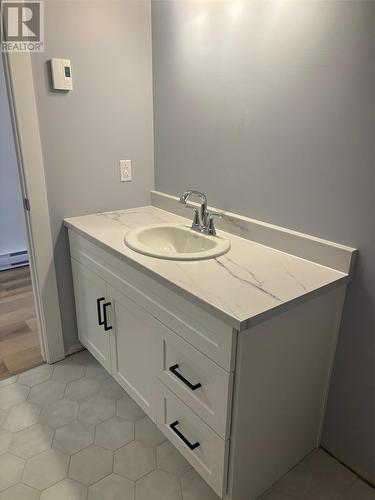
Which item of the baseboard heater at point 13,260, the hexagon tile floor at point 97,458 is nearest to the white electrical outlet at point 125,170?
the hexagon tile floor at point 97,458

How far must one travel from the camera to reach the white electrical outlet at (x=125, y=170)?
192 centimetres

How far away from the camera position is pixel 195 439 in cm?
125

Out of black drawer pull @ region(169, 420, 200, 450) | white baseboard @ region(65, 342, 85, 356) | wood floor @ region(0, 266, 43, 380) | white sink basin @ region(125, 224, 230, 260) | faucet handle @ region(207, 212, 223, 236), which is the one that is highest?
faucet handle @ region(207, 212, 223, 236)

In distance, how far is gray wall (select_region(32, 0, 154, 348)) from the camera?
159 cm

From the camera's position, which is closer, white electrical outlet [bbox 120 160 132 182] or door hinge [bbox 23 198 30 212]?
door hinge [bbox 23 198 30 212]

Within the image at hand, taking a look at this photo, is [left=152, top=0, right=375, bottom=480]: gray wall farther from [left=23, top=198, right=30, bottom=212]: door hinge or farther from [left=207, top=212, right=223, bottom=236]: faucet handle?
[left=23, top=198, right=30, bottom=212]: door hinge

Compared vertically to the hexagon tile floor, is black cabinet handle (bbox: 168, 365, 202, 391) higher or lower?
higher

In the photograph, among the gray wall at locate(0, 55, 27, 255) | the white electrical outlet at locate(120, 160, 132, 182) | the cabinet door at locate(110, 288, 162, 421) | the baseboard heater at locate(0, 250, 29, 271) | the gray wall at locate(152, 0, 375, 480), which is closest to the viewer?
the gray wall at locate(152, 0, 375, 480)

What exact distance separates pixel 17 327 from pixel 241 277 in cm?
176

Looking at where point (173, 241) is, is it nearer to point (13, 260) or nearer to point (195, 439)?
point (195, 439)

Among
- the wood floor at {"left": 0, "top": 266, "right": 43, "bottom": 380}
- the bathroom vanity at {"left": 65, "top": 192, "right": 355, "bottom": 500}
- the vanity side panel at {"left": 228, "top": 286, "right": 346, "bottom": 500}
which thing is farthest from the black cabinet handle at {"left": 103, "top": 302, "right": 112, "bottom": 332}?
the vanity side panel at {"left": 228, "top": 286, "right": 346, "bottom": 500}

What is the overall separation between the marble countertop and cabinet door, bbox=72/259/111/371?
25cm

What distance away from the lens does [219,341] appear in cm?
102

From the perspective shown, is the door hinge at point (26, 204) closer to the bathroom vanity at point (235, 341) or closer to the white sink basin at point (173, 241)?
the bathroom vanity at point (235, 341)
